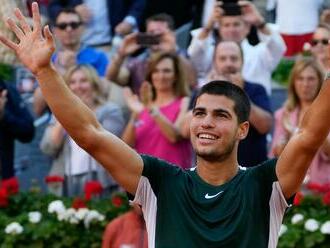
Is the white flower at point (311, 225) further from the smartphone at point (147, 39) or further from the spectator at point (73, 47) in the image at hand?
the spectator at point (73, 47)

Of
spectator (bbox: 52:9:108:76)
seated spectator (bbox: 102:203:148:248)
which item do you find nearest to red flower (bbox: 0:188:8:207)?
seated spectator (bbox: 102:203:148:248)

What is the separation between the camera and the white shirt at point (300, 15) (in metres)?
10.6

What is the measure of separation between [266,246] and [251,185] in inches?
12.1

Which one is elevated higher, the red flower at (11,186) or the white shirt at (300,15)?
the white shirt at (300,15)

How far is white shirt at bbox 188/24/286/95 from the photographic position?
32.9ft

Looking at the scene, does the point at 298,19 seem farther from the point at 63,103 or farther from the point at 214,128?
the point at 63,103

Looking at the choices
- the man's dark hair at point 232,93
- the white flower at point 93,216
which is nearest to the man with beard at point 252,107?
the white flower at point 93,216

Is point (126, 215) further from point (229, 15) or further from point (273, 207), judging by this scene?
point (273, 207)

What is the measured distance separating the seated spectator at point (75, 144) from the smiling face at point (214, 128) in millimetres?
4276

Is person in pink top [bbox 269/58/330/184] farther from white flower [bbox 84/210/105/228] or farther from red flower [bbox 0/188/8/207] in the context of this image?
red flower [bbox 0/188/8/207]

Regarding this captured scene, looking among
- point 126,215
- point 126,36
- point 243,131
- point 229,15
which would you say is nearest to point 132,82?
point 126,36

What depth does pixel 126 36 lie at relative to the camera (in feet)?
34.8

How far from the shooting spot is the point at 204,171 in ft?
18.2

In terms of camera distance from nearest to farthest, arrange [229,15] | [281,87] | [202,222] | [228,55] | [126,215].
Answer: [202,222] < [126,215] < [228,55] < [229,15] < [281,87]
